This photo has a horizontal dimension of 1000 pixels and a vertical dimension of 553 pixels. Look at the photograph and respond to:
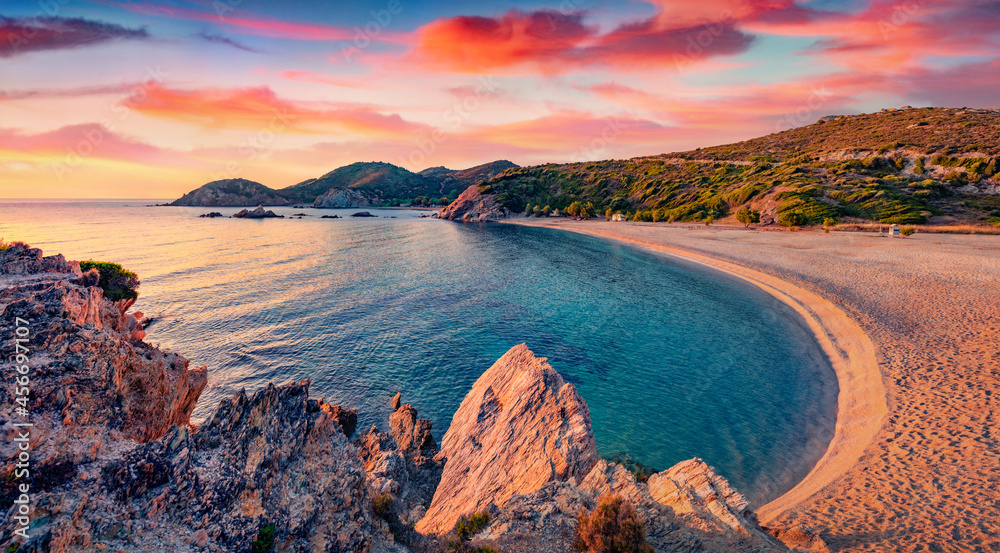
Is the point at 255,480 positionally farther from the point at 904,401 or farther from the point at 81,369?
the point at 904,401

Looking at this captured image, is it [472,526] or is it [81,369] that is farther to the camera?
[472,526]

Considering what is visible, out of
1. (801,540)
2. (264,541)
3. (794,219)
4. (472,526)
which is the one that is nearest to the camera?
(264,541)

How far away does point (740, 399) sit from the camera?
874 inches

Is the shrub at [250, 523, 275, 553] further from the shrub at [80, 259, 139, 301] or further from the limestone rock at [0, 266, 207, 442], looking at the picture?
the shrub at [80, 259, 139, 301]

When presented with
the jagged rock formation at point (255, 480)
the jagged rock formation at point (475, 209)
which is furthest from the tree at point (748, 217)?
the jagged rock formation at point (255, 480)

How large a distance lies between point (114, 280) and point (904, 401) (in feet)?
169

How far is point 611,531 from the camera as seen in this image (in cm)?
855

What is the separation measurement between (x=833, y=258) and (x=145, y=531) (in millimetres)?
63401

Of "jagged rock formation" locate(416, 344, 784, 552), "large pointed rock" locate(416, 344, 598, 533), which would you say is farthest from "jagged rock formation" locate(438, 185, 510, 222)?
"jagged rock formation" locate(416, 344, 784, 552)

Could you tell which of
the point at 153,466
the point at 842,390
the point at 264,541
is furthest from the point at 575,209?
the point at 153,466

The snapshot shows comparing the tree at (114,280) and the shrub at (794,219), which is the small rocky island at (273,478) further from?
the shrub at (794,219)

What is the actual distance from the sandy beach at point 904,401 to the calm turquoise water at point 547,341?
1.87 metres

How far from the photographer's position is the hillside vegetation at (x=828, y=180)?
248ft

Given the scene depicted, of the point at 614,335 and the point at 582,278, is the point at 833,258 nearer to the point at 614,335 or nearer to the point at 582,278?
the point at 582,278
